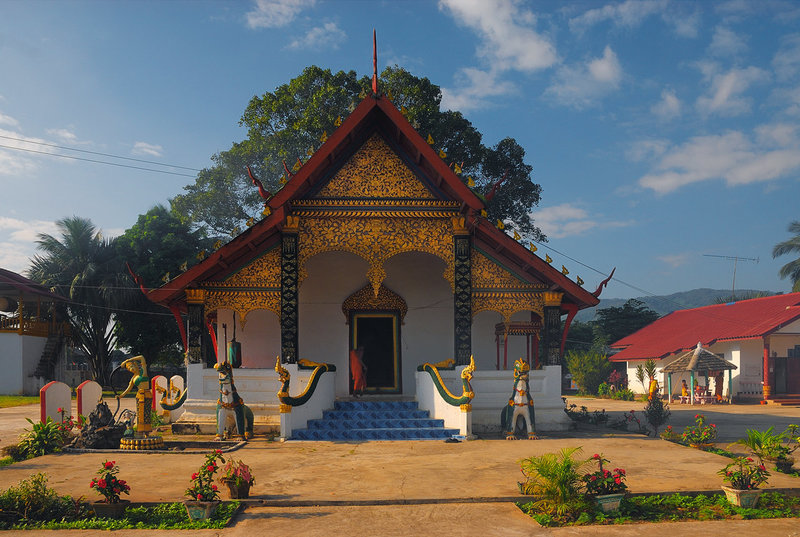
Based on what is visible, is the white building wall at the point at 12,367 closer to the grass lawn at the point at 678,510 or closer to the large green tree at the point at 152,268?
the large green tree at the point at 152,268

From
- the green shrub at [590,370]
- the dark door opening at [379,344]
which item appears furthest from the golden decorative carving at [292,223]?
the green shrub at [590,370]

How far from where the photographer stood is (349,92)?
31172mm

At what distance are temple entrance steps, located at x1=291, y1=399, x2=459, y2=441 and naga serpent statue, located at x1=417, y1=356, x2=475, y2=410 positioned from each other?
657mm

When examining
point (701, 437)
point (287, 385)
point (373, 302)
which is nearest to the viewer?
point (701, 437)

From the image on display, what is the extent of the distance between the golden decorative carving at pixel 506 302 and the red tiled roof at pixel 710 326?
643 inches

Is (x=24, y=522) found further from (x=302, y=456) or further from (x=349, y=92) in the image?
(x=349, y=92)

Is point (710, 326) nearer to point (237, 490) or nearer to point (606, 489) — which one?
point (606, 489)

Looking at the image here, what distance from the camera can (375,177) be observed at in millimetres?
14109

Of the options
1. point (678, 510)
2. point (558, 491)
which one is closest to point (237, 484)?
point (558, 491)

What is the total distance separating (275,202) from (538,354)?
758 cm

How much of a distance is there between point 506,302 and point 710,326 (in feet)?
70.7

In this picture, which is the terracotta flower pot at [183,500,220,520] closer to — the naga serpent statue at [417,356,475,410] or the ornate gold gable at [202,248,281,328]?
the naga serpent statue at [417,356,475,410]

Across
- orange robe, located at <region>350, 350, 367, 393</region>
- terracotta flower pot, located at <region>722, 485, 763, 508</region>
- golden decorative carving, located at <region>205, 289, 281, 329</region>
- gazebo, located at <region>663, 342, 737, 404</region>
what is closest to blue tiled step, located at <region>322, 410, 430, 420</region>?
orange robe, located at <region>350, 350, 367, 393</region>

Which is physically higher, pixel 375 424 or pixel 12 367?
pixel 12 367
